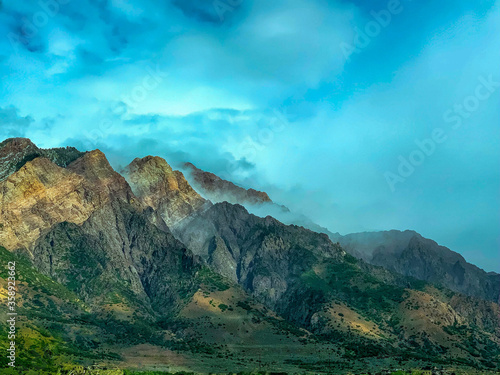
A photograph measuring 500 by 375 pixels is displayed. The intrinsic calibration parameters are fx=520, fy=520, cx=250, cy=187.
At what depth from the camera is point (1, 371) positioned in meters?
142

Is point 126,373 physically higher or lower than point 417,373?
lower

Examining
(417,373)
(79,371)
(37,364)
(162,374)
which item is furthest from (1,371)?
(417,373)

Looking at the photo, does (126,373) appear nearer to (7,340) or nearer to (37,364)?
(37,364)

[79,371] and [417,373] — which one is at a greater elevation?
[417,373]

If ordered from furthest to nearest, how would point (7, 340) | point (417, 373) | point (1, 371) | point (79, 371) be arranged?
point (7, 340) → point (1, 371) → point (79, 371) → point (417, 373)

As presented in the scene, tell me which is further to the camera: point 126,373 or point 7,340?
point 7,340

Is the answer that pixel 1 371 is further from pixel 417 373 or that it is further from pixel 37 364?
pixel 417 373

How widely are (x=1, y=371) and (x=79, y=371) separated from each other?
31113 mm

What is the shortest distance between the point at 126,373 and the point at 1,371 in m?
33.9

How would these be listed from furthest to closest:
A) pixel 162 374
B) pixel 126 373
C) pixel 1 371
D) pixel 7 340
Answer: pixel 7 340 → pixel 162 374 → pixel 126 373 → pixel 1 371

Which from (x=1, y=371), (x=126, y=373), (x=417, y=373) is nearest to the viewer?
(x=417, y=373)

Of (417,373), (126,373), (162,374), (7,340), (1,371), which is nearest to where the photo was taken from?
(417,373)

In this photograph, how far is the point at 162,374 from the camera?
167m

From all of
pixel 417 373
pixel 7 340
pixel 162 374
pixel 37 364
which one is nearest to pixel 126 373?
pixel 162 374
